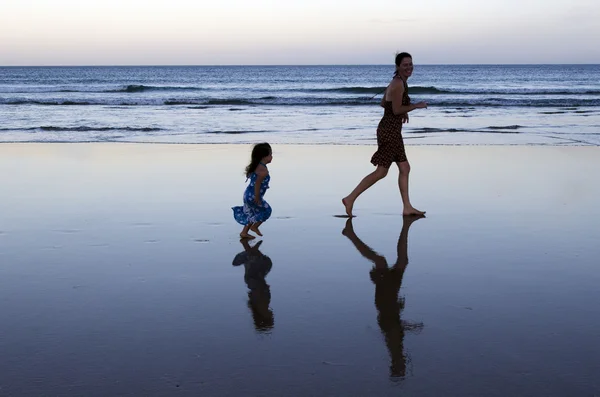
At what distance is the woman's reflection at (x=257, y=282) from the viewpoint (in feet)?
13.2

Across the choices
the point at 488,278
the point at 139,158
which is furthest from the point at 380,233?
the point at 139,158

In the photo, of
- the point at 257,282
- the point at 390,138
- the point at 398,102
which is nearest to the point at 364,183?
the point at 390,138

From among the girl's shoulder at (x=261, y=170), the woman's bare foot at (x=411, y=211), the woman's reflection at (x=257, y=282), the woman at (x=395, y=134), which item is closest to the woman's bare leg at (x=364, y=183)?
the woman at (x=395, y=134)

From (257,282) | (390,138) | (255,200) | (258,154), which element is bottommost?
(257,282)

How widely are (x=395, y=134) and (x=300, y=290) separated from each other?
3145mm

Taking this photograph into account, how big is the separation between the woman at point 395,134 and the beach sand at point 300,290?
26 centimetres

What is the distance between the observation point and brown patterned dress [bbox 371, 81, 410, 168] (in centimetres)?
732

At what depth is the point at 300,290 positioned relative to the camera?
461 cm

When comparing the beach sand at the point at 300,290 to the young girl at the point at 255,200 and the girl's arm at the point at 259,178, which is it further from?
the girl's arm at the point at 259,178

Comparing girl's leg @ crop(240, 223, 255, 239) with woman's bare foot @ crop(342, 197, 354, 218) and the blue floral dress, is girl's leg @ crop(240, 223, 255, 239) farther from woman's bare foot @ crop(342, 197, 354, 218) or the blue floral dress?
woman's bare foot @ crop(342, 197, 354, 218)

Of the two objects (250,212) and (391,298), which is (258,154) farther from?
(391,298)

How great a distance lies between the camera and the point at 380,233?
21.0ft

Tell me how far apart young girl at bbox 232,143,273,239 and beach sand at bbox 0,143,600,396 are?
6.5 inches

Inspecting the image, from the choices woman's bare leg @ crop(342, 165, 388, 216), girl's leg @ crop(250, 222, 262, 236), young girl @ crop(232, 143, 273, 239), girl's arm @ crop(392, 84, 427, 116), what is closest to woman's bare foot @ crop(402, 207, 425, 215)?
woman's bare leg @ crop(342, 165, 388, 216)
